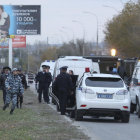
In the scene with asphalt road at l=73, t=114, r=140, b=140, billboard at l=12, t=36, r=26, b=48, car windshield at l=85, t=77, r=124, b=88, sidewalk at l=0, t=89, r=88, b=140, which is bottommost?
asphalt road at l=73, t=114, r=140, b=140

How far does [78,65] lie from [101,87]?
9269mm

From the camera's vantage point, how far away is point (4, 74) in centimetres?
2566

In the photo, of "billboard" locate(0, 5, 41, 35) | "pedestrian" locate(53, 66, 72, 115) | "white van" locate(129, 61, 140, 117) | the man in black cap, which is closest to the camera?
"pedestrian" locate(53, 66, 72, 115)

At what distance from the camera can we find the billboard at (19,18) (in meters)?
51.6

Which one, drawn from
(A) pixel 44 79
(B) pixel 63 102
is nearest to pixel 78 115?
(B) pixel 63 102

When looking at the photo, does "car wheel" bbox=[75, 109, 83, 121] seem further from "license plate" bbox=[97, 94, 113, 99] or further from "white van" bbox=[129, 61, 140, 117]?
"white van" bbox=[129, 61, 140, 117]

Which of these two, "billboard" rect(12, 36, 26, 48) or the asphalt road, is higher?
"billboard" rect(12, 36, 26, 48)

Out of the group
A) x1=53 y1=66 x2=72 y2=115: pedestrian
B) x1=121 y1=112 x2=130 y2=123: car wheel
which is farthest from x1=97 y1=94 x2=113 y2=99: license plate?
x1=53 y1=66 x2=72 y2=115: pedestrian

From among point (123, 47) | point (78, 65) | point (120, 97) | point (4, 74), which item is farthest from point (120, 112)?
point (123, 47)

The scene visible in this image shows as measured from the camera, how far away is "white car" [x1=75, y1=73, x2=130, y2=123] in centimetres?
1994

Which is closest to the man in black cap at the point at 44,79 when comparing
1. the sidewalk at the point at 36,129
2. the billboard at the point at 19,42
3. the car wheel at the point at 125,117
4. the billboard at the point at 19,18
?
the car wheel at the point at 125,117

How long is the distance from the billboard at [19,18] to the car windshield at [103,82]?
31.7 metres

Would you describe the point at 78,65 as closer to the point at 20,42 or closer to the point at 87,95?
the point at 87,95

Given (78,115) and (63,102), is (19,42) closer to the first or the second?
(63,102)
